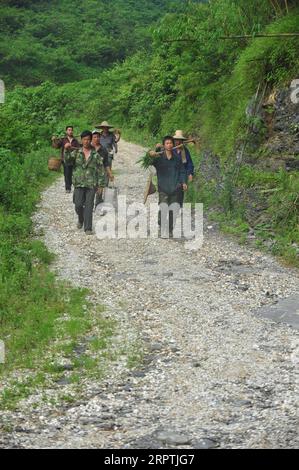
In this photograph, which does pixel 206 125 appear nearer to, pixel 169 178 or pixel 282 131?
pixel 282 131

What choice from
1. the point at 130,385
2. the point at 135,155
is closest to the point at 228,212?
the point at 130,385

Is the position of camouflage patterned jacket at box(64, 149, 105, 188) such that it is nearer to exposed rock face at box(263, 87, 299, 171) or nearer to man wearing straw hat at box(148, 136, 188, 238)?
man wearing straw hat at box(148, 136, 188, 238)

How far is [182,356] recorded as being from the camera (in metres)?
8.54

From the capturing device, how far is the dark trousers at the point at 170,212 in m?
15.2

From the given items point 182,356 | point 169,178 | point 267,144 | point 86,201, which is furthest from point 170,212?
point 182,356

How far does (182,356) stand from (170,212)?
694cm

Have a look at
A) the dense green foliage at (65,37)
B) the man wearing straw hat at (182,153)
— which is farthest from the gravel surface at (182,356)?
the dense green foliage at (65,37)

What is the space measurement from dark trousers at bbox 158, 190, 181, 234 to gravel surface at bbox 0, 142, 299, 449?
62 cm

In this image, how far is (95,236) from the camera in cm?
1528

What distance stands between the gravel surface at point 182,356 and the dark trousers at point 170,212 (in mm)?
622

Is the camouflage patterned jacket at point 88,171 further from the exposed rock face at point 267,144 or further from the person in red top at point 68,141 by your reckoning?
the exposed rock face at point 267,144

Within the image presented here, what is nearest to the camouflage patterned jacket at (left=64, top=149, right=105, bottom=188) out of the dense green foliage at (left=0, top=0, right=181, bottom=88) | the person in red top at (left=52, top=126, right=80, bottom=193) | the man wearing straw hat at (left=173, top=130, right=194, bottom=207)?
the man wearing straw hat at (left=173, top=130, right=194, bottom=207)

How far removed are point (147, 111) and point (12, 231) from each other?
880 inches

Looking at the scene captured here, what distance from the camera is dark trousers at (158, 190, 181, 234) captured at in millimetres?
15250
